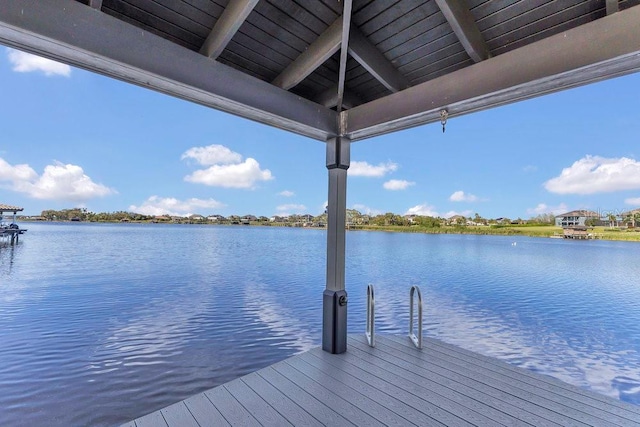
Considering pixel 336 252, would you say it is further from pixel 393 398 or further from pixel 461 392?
pixel 461 392

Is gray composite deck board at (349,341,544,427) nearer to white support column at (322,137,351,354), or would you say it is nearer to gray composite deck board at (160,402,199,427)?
white support column at (322,137,351,354)

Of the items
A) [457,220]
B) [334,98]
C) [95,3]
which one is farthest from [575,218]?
[95,3]

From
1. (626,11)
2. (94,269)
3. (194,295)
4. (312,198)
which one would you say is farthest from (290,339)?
(312,198)

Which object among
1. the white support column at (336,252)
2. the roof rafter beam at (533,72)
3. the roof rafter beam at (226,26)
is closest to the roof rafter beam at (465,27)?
the roof rafter beam at (533,72)

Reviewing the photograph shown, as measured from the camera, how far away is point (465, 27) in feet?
6.03

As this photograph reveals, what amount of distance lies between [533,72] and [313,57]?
1.38 metres

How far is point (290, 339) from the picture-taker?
565 cm

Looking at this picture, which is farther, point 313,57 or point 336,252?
point 336,252

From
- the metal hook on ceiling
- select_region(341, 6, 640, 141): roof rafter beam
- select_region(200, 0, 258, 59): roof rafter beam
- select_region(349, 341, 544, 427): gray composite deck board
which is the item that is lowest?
select_region(349, 341, 544, 427): gray composite deck board

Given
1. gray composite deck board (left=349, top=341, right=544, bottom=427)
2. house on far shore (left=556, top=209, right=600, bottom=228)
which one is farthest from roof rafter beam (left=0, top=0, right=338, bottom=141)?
house on far shore (left=556, top=209, right=600, bottom=228)

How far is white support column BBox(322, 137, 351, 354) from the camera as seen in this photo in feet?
9.45

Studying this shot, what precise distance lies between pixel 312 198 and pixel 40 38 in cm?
2988

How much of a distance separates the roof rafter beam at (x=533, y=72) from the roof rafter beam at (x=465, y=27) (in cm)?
11

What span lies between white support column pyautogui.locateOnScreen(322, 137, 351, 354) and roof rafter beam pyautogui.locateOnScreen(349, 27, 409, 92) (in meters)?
0.70
